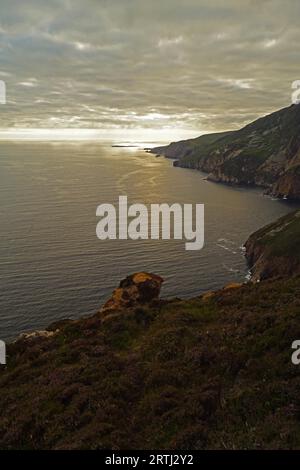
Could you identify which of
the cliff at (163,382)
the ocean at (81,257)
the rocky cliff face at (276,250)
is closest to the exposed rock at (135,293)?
the cliff at (163,382)

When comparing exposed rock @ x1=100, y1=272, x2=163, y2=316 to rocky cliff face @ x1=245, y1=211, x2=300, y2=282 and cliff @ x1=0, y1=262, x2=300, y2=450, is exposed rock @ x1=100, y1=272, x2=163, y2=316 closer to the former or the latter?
cliff @ x1=0, y1=262, x2=300, y2=450

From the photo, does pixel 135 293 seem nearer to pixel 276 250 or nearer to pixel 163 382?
pixel 163 382

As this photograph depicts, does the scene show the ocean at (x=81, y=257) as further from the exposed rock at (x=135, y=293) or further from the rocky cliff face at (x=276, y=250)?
the exposed rock at (x=135, y=293)

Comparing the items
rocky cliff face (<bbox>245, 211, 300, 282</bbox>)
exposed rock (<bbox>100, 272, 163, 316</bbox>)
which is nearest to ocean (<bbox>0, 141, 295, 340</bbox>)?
rocky cliff face (<bbox>245, 211, 300, 282</bbox>)

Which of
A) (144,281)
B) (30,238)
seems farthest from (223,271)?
(30,238)

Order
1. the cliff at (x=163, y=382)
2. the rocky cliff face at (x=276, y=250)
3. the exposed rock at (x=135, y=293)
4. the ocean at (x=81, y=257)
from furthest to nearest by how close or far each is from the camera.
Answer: the rocky cliff face at (x=276, y=250) → the ocean at (x=81, y=257) → the exposed rock at (x=135, y=293) → the cliff at (x=163, y=382)

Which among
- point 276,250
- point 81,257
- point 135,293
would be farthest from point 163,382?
point 81,257
